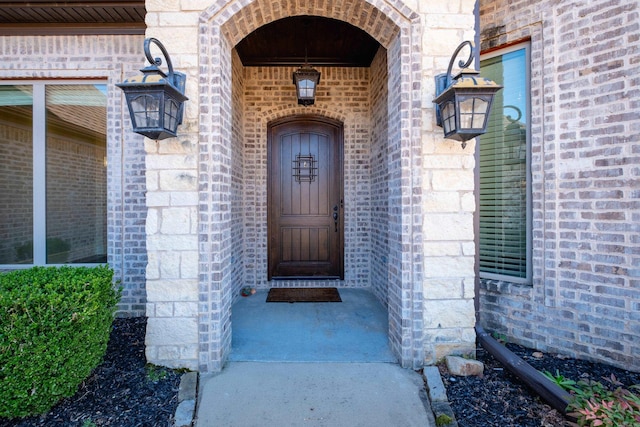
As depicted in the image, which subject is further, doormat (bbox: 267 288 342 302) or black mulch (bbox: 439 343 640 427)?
doormat (bbox: 267 288 342 302)

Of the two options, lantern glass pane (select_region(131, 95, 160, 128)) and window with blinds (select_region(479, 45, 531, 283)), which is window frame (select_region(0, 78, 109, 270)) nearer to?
lantern glass pane (select_region(131, 95, 160, 128))

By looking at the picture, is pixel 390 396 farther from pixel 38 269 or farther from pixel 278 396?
pixel 38 269

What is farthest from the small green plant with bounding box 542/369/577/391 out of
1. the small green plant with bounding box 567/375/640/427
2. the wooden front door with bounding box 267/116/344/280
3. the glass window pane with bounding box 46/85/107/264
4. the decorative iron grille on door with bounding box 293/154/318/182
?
the glass window pane with bounding box 46/85/107/264

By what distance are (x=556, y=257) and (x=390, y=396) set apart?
194 cm

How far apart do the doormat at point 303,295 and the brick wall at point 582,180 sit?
1.98m

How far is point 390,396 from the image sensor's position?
2.39 metres

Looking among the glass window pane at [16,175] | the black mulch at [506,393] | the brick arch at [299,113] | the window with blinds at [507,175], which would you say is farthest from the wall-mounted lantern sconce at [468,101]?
the glass window pane at [16,175]

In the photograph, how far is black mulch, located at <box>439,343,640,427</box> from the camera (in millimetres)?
2184

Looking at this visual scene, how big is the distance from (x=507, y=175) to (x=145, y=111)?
328cm

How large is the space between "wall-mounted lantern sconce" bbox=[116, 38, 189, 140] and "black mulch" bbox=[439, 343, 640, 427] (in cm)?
273

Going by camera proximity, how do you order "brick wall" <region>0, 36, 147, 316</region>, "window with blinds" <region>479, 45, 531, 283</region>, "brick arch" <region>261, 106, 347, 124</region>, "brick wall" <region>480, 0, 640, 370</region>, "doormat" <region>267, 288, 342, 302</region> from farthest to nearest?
"brick arch" <region>261, 106, 347, 124</region>
"doormat" <region>267, 288, 342, 302</region>
"brick wall" <region>0, 36, 147, 316</region>
"window with blinds" <region>479, 45, 531, 283</region>
"brick wall" <region>480, 0, 640, 370</region>

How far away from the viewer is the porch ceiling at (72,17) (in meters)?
3.46

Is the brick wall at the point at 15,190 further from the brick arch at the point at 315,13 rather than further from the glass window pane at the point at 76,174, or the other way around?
the brick arch at the point at 315,13

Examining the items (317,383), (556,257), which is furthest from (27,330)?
(556,257)
